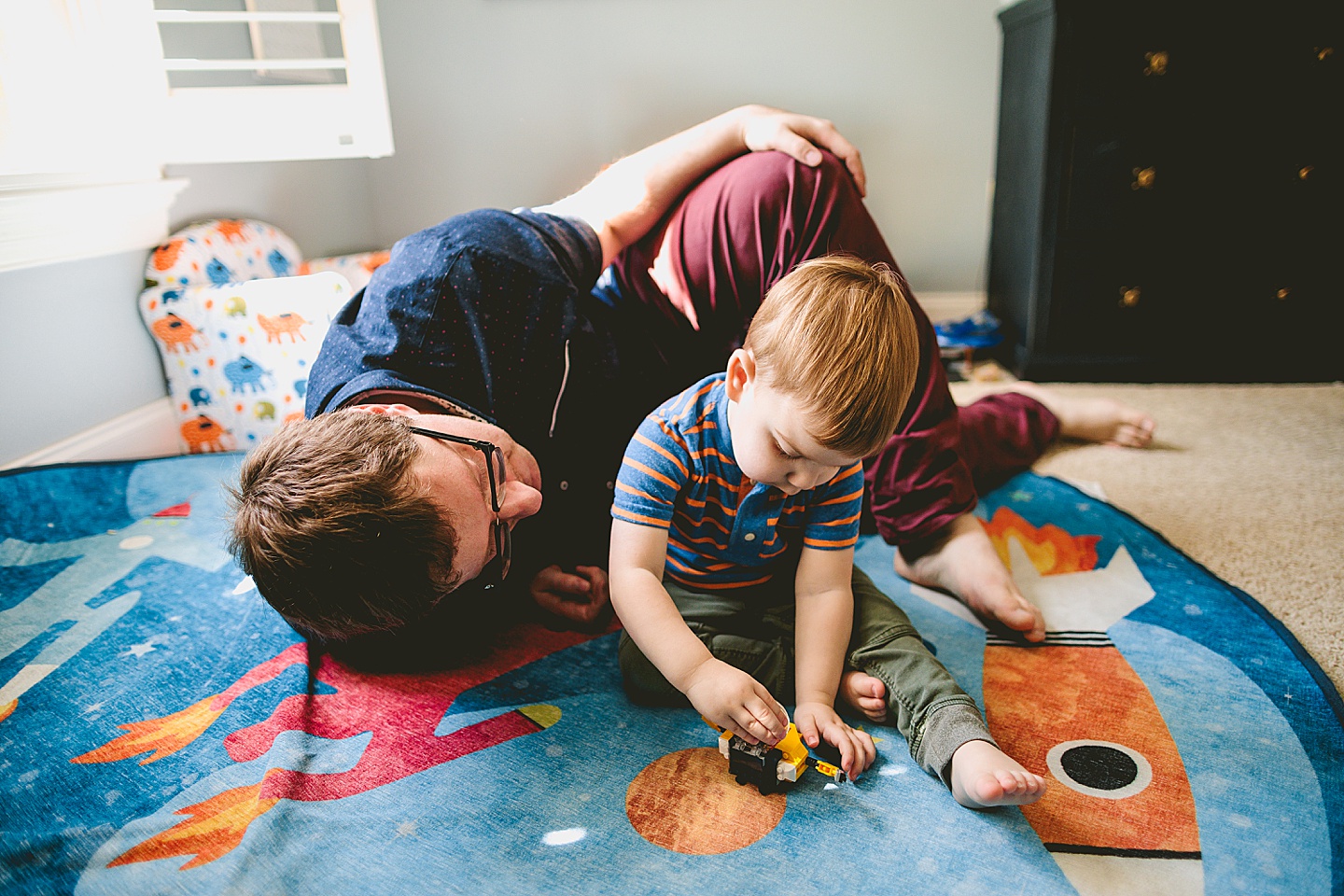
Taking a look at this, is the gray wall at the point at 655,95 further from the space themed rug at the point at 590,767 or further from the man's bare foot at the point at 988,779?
the man's bare foot at the point at 988,779

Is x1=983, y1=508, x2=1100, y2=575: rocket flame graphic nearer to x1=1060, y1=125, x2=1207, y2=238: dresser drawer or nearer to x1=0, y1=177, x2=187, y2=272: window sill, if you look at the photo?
x1=1060, y1=125, x2=1207, y2=238: dresser drawer

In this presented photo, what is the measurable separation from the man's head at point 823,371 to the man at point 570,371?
0.25 m

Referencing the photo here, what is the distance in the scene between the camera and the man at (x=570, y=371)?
75 centimetres

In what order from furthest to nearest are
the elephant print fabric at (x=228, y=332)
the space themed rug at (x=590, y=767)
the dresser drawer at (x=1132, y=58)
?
the dresser drawer at (x=1132, y=58), the elephant print fabric at (x=228, y=332), the space themed rug at (x=590, y=767)

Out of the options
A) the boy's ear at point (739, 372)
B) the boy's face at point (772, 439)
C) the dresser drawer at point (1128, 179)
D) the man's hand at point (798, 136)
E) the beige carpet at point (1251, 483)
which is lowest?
the beige carpet at point (1251, 483)

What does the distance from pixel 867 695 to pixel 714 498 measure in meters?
0.25

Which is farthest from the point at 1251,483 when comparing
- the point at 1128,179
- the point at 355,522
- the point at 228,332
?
the point at 228,332

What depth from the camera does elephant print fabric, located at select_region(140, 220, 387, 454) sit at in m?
1.50

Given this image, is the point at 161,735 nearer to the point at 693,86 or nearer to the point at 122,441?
the point at 122,441

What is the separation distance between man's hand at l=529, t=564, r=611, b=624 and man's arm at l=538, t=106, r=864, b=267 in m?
0.42

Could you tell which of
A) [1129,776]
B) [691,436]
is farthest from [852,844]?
[691,436]

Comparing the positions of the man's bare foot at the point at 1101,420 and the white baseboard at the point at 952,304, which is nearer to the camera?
the man's bare foot at the point at 1101,420

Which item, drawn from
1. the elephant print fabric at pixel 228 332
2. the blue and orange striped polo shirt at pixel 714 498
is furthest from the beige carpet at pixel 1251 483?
the elephant print fabric at pixel 228 332

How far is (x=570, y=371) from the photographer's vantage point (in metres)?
1.06
